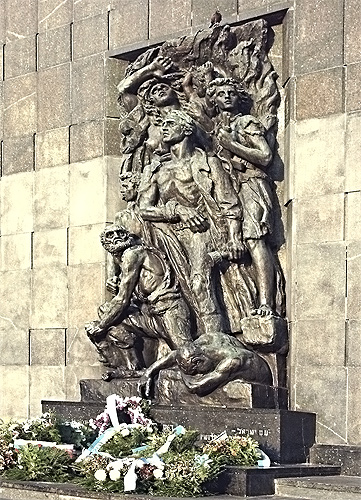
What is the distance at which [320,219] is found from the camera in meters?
15.5

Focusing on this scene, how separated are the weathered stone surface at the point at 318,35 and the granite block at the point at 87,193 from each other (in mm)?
3543

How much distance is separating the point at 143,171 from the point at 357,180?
3460 mm

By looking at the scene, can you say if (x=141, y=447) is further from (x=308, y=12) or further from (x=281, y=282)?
(x=308, y=12)

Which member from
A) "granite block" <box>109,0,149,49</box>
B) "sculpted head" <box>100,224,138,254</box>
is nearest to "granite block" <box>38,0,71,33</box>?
"granite block" <box>109,0,149,49</box>

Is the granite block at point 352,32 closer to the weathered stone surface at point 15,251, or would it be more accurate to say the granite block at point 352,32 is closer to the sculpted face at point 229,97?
the sculpted face at point 229,97

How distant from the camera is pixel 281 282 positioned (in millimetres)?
16062

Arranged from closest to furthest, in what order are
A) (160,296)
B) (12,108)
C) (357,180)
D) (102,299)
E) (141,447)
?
(141,447) < (357,180) < (160,296) < (102,299) < (12,108)

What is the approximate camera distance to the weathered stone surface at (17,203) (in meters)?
18.8

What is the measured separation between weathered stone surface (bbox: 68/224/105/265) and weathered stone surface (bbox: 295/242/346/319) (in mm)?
3369

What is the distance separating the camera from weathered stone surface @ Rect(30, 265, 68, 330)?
18062 millimetres

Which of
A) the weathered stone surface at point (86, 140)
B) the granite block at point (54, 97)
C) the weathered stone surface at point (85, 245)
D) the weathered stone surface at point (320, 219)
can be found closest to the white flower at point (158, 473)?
the weathered stone surface at point (320, 219)

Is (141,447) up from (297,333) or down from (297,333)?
down

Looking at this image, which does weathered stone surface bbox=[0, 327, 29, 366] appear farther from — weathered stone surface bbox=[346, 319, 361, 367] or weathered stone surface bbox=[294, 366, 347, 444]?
weathered stone surface bbox=[346, 319, 361, 367]

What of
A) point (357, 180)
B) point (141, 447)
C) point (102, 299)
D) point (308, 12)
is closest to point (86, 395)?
point (102, 299)
